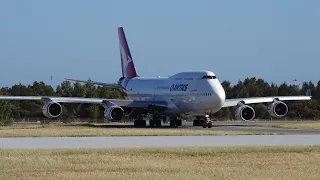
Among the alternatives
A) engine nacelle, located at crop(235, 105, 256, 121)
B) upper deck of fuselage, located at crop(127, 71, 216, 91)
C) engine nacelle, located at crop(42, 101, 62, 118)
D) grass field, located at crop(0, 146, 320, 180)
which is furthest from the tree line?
grass field, located at crop(0, 146, 320, 180)

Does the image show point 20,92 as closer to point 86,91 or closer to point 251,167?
point 86,91

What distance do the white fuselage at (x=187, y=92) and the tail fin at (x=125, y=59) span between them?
5.33 meters

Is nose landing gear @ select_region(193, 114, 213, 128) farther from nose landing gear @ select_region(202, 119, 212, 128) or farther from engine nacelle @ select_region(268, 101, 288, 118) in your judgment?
engine nacelle @ select_region(268, 101, 288, 118)

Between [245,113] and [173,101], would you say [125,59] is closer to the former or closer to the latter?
[173,101]

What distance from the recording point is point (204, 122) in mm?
56250

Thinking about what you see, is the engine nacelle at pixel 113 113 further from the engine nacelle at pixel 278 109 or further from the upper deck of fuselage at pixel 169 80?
the engine nacelle at pixel 278 109

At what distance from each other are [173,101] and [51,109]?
31.1ft

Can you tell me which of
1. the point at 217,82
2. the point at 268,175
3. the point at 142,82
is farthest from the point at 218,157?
the point at 142,82

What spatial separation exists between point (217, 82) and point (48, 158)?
34.9m

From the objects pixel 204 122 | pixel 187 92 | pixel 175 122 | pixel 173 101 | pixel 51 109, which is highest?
pixel 187 92

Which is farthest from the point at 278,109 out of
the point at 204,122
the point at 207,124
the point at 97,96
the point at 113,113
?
the point at 97,96

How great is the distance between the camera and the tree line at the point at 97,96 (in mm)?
89125

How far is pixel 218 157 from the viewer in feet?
85.0

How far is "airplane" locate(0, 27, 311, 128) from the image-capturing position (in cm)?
5784
